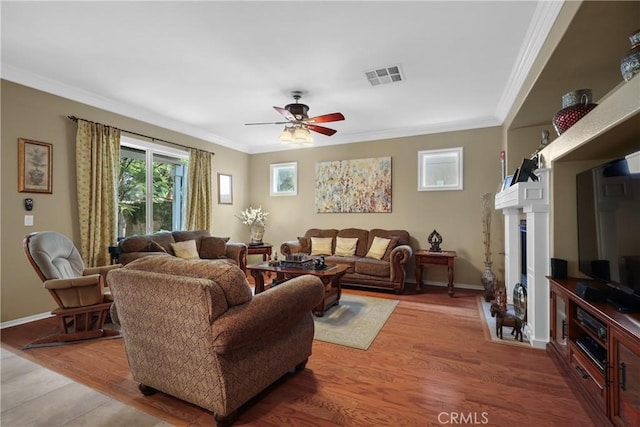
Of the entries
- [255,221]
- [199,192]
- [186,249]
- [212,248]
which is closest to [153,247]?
[186,249]

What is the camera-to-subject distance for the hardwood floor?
5.95ft

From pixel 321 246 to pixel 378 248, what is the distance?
3.68 feet

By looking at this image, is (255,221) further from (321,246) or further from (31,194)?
(31,194)

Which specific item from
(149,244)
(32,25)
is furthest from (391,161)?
(32,25)

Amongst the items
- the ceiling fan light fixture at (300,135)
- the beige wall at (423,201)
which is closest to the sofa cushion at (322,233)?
the beige wall at (423,201)

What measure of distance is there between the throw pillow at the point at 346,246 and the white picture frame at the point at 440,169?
1547mm

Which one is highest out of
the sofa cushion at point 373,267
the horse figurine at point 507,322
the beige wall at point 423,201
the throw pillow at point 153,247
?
the beige wall at point 423,201

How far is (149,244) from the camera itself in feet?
13.7

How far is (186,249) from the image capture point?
465 centimetres

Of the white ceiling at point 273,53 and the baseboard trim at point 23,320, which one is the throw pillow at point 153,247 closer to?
the baseboard trim at point 23,320

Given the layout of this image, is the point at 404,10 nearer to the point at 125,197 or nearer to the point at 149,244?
the point at 149,244

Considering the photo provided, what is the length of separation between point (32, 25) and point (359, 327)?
13.5 ft

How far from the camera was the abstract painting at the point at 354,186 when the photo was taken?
5.59 m

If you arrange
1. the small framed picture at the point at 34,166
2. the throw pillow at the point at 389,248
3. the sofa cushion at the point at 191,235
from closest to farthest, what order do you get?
the small framed picture at the point at 34,166
the sofa cushion at the point at 191,235
the throw pillow at the point at 389,248
